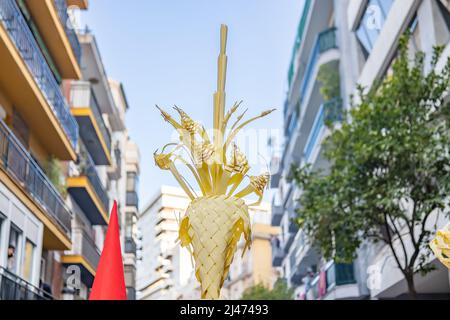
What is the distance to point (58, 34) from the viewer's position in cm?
2303

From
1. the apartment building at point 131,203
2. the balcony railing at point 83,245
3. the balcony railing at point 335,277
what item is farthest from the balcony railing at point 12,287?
the apartment building at point 131,203

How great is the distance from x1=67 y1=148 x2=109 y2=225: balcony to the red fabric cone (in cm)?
2481

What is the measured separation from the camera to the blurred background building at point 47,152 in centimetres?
1772

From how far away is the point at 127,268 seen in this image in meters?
43.6

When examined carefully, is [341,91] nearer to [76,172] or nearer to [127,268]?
[76,172]

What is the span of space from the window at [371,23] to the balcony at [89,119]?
33.1 ft

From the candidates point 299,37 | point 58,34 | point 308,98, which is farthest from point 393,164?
point 299,37

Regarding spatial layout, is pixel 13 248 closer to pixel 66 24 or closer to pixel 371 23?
pixel 66 24

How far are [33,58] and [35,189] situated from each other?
3.28m

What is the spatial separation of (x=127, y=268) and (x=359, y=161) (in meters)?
28.5

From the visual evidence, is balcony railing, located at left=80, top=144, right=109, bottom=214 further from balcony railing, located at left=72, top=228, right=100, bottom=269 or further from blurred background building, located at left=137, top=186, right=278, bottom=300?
blurred background building, located at left=137, top=186, right=278, bottom=300

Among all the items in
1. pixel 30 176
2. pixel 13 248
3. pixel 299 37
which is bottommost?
pixel 13 248

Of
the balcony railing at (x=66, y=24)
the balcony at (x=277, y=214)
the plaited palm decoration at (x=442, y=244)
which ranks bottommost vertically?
the plaited palm decoration at (x=442, y=244)

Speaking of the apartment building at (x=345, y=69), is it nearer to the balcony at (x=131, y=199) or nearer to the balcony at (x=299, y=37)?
the balcony at (x=299, y=37)
